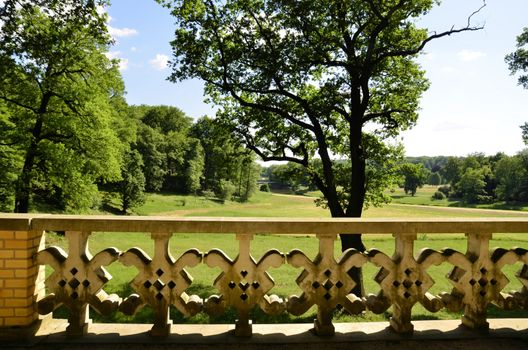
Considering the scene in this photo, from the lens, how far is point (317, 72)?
14211mm

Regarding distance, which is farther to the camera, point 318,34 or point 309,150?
point 309,150

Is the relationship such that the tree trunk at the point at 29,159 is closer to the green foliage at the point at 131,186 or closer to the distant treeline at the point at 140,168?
the distant treeline at the point at 140,168

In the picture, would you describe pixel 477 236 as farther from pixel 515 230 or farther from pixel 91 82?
pixel 91 82

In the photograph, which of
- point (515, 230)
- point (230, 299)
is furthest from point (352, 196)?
point (230, 299)

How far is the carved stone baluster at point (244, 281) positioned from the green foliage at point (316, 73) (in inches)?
355

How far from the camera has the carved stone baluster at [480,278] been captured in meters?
3.35

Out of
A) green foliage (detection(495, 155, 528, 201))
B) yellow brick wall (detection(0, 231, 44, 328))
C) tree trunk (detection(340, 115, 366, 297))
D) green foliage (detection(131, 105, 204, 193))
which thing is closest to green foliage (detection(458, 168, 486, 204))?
green foliage (detection(495, 155, 528, 201))

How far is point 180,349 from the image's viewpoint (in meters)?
3.08

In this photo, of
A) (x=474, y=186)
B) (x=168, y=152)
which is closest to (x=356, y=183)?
(x=168, y=152)

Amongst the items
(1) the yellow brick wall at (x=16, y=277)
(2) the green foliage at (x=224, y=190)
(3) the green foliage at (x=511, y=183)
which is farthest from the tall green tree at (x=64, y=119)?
(3) the green foliage at (x=511, y=183)

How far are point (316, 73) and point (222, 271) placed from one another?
41.1 ft

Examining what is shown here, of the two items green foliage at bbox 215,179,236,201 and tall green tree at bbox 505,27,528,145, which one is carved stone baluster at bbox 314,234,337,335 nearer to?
tall green tree at bbox 505,27,528,145

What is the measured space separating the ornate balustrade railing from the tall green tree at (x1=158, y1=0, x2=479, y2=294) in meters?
8.06

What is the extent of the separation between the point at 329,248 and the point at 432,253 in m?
1.02
